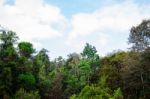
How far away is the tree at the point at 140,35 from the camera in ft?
175

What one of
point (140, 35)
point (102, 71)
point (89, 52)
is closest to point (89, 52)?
point (89, 52)

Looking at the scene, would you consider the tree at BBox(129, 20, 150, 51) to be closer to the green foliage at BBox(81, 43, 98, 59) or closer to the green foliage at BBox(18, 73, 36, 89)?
the green foliage at BBox(18, 73, 36, 89)

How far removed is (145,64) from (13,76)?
55.9ft

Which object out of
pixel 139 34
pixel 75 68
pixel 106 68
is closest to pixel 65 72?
pixel 75 68

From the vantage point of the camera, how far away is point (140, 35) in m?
53.9

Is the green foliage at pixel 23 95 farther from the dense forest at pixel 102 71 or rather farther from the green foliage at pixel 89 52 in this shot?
the green foliage at pixel 89 52

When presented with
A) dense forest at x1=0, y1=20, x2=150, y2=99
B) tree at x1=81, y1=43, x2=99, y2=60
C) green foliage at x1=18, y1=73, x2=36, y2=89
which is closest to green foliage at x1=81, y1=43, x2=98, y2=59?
tree at x1=81, y1=43, x2=99, y2=60

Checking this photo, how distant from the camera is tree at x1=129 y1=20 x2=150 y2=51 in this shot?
175ft

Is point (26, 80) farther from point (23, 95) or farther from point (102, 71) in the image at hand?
point (102, 71)

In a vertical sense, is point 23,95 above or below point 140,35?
below

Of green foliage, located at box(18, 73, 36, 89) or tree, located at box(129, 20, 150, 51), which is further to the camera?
green foliage, located at box(18, 73, 36, 89)

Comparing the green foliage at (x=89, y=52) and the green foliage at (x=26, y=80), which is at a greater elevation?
the green foliage at (x=89, y=52)

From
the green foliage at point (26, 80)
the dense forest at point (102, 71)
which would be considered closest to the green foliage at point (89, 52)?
the dense forest at point (102, 71)

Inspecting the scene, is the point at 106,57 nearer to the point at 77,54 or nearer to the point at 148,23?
the point at 148,23
